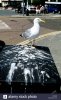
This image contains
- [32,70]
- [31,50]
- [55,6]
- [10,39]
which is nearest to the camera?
[32,70]

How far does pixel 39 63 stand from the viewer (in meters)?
4.89

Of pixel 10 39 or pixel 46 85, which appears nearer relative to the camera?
pixel 46 85

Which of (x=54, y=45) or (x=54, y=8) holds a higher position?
(x=54, y=45)

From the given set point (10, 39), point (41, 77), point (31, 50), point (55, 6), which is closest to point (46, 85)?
point (41, 77)

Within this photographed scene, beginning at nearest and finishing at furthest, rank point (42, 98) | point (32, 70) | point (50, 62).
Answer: point (42, 98) → point (32, 70) → point (50, 62)

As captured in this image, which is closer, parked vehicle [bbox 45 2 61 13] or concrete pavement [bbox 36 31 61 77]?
concrete pavement [bbox 36 31 61 77]

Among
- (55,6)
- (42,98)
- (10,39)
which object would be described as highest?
(42,98)

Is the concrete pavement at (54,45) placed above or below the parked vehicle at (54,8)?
above

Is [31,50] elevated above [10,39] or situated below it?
above

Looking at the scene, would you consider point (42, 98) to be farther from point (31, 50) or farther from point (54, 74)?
point (31, 50)

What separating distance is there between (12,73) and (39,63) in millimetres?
467

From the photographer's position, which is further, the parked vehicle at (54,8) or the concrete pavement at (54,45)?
the parked vehicle at (54,8)

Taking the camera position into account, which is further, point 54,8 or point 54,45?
point 54,8

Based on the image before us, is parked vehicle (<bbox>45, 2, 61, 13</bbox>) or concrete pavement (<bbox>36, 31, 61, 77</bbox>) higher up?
concrete pavement (<bbox>36, 31, 61, 77</bbox>)
